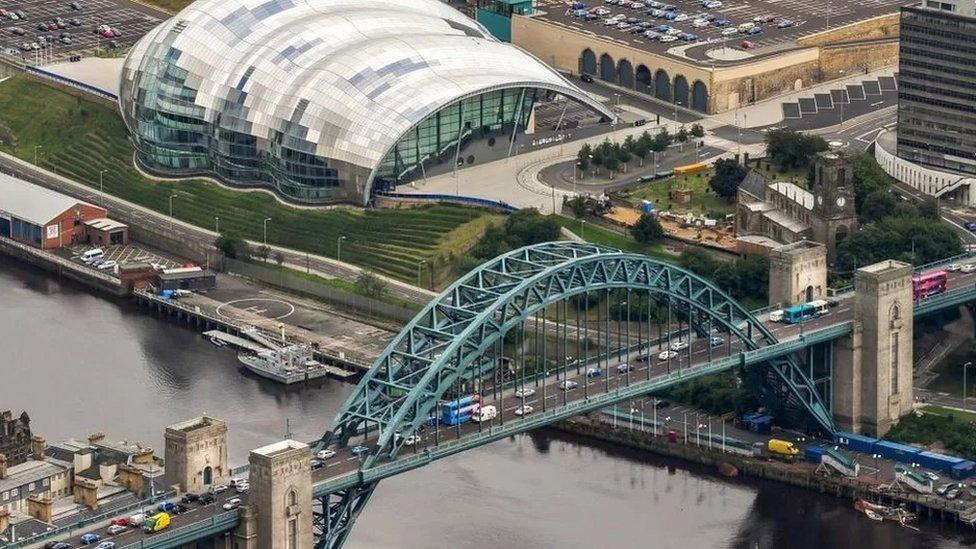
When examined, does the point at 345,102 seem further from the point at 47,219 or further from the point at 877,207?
the point at 877,207

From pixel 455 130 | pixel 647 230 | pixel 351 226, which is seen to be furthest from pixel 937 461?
pixel 455 130

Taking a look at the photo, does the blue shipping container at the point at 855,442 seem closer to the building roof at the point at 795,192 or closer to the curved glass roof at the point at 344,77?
the building roof at the point at 795,192

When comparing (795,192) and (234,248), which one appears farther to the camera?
(234,248)

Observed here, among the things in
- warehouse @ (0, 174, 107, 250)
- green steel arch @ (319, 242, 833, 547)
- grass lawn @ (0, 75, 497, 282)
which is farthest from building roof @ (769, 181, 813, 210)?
warehouse @ (0, 174, 107, 250)

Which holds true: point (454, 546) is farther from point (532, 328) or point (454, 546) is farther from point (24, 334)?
point (24, 334)

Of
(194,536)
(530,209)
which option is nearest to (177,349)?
(530,209)

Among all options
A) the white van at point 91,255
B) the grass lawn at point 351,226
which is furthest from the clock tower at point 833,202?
the white van at point 91,255
